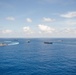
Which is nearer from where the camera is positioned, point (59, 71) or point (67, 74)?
point (67, 74)

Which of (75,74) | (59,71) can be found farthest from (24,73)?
(75,74)

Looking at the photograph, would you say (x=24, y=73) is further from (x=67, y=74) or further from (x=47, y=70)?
(x=67, y=74)

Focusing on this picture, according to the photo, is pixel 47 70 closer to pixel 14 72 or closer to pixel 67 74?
pixel 67 74

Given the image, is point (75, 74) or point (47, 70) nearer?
point (75, 74)

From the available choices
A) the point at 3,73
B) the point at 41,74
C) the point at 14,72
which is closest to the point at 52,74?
the point at 41,74

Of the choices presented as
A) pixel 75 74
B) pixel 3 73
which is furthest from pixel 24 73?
pixel 75 74

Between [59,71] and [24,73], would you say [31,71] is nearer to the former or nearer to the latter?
[24,73]

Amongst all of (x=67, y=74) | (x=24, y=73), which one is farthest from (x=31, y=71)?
(x=67, y=74)
